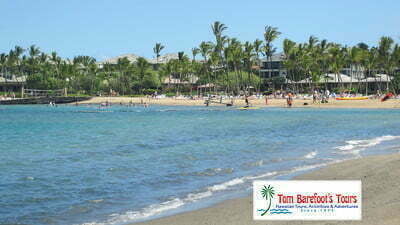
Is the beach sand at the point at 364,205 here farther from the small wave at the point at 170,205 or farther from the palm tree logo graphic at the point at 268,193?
the small wave at the point at 170,205

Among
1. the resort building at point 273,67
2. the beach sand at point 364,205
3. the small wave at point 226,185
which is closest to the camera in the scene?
the beach sand at point 364,205

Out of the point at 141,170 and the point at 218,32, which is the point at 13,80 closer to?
the point at 218,32

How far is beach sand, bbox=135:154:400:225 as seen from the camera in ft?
25.1

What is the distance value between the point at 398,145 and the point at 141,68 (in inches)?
3795

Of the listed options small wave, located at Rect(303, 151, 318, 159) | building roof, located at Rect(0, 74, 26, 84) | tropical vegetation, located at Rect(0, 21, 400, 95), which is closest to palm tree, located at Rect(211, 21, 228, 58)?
tropical vegetation, located at Rect(0, 21, 400, 95)

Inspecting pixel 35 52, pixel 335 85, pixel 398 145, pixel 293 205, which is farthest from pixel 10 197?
pixel 35 52

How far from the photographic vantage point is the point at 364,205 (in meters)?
8.65

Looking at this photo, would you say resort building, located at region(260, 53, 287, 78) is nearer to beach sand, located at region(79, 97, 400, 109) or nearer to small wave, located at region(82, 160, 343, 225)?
beach sand, located at region(79, 97, 400, 109)

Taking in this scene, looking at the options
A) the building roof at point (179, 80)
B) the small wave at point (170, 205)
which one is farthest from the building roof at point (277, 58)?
the small wave at point (170, 205)

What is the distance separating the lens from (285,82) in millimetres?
106500

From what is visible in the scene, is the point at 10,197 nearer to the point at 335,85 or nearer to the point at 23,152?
the point at 23,152

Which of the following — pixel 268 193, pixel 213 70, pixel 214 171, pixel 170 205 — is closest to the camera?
pixel 268 193

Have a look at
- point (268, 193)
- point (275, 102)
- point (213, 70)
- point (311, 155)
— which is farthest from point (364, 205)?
point (213, 70)

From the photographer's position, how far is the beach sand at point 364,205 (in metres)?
7.66
